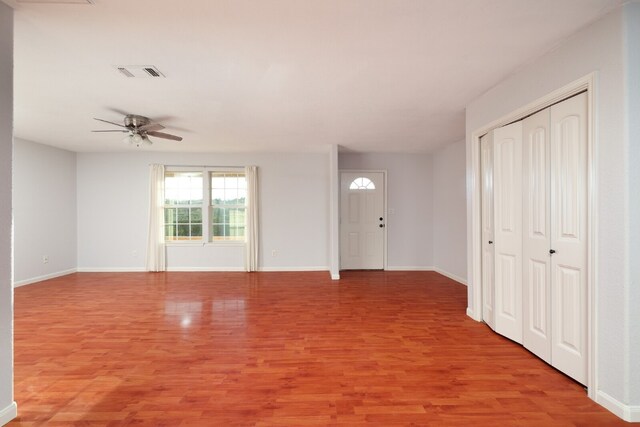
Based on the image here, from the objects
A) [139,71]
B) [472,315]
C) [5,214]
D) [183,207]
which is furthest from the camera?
[183,207]

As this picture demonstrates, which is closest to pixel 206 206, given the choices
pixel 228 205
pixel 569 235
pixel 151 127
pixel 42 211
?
pixel 228 205

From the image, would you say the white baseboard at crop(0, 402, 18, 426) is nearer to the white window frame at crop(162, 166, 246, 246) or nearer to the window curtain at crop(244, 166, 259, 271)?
the window curtain at crop(244, 166, 259, 271)

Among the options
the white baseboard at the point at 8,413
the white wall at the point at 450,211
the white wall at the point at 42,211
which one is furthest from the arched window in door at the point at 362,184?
the white wall at the point at 42,211

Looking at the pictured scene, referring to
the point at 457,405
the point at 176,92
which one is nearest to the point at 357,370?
the point at 457,405

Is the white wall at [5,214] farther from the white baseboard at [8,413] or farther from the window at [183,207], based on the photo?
the window at [183,207]

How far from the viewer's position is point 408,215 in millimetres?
6805

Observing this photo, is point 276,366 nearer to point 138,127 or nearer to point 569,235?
point 569,235

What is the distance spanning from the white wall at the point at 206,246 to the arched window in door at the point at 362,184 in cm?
60

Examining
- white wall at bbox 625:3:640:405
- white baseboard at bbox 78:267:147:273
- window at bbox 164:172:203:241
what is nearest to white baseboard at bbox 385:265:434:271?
window at bbox 164:172:203:241

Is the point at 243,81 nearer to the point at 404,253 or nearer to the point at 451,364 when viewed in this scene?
the point at 451,364

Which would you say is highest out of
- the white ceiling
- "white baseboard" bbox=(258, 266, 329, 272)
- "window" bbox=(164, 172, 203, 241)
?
the white ceiling

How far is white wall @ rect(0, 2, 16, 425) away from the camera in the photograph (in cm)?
181

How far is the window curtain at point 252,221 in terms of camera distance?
6.54 metres

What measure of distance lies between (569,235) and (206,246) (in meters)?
6.22
